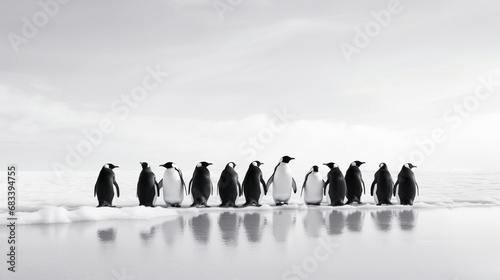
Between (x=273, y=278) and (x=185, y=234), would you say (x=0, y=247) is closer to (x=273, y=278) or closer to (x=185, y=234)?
(x=185, y=234)

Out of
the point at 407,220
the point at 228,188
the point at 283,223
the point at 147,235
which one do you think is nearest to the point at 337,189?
the point at 228,188

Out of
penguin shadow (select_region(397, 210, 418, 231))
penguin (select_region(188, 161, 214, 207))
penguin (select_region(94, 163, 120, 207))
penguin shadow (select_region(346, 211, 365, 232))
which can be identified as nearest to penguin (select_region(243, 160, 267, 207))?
penguin (select_region(188, 161, 214, 207))

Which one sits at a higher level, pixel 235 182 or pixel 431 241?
pixel 235 182

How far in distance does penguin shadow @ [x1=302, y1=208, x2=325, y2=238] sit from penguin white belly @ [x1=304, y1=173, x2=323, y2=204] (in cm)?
247

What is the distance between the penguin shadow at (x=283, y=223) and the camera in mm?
6965

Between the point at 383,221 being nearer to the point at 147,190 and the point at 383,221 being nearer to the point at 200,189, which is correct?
the point at 200,189

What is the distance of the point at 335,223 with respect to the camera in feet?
28.7

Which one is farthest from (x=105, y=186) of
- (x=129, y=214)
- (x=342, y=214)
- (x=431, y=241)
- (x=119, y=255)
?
(x=431, y=241)

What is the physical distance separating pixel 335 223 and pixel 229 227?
189 cm

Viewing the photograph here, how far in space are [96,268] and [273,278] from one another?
1.58 metres

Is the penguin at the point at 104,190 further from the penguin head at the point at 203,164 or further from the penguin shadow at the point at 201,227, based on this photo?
the penguin shadow at the point at 201,227

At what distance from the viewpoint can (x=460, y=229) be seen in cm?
806

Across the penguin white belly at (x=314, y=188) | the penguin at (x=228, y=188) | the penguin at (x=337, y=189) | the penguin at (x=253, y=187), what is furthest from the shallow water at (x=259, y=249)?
the penguin white belly at (x=314, y=188)

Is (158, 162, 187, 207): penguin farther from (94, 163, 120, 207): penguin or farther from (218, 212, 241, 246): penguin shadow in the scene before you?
(218, 212, 241, 246): penguin shadow
